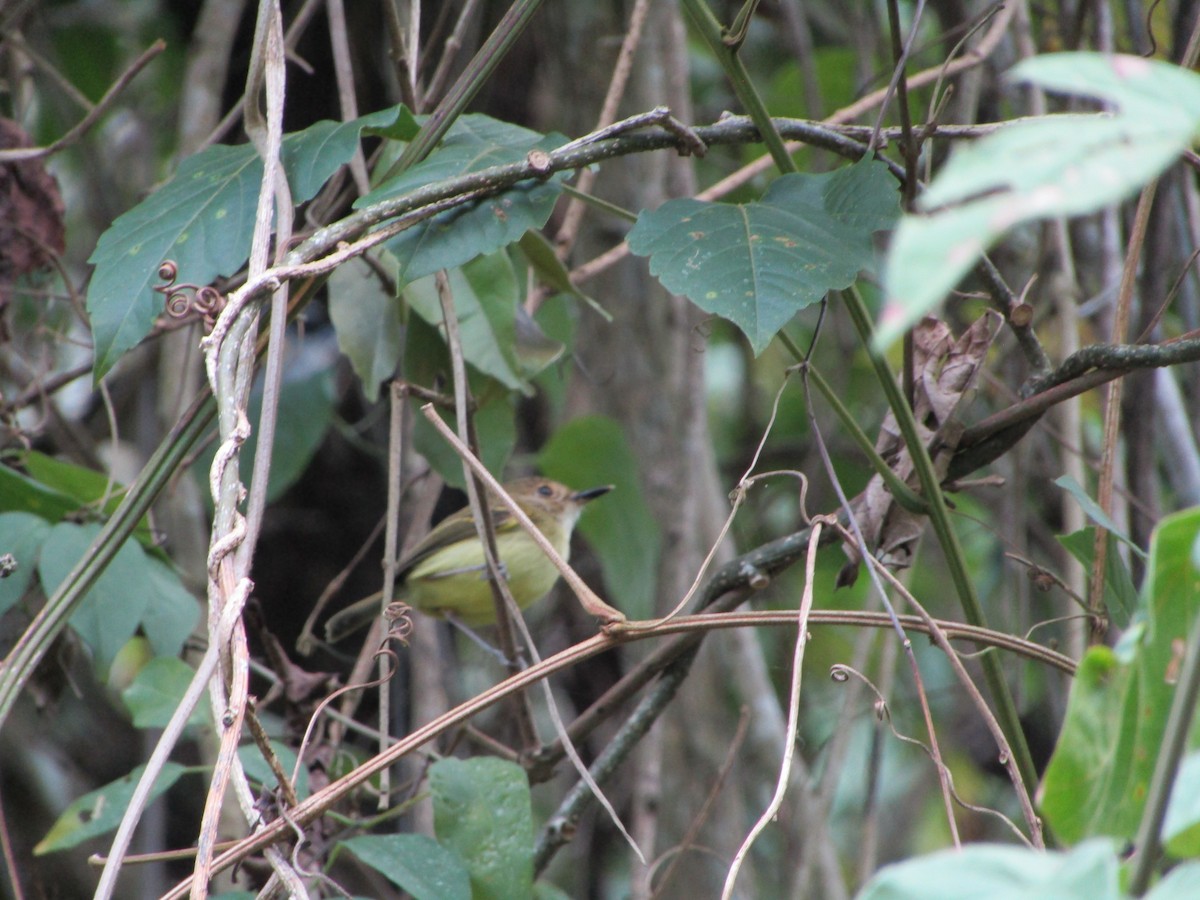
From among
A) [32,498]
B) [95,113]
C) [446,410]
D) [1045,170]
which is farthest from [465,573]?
[1045,170]

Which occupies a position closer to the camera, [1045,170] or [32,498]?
[1045,170]

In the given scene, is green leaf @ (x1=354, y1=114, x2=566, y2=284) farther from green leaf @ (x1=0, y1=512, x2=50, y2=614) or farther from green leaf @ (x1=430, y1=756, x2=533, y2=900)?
green leaf @ (x1=0, y1=512, x2=50, y2=614)

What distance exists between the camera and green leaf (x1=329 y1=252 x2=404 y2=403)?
218 centimetres

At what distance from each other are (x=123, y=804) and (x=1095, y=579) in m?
1.56

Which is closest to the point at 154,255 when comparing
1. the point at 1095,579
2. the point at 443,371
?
the point at 443,371

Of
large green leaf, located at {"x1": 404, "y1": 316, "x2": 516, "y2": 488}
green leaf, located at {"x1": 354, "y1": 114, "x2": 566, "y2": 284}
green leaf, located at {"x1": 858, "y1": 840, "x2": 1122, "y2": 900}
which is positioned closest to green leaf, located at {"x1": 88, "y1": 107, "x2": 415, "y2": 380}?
green leaf, located at {"x1": 354, "y1": 114, "x2": 566, "y2": 284}

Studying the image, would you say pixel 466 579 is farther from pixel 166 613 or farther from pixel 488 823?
pixel 488 823

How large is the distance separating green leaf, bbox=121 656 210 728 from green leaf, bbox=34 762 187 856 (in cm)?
8

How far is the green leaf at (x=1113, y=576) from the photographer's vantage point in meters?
1.67

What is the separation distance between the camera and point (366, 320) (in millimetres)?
2211

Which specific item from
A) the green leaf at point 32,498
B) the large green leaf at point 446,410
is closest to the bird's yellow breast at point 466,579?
the large green leaf at point 446,410

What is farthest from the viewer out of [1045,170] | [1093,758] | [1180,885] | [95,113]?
[95,113]

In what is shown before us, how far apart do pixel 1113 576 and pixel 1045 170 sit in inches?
51.0

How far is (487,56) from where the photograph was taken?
1684mm
